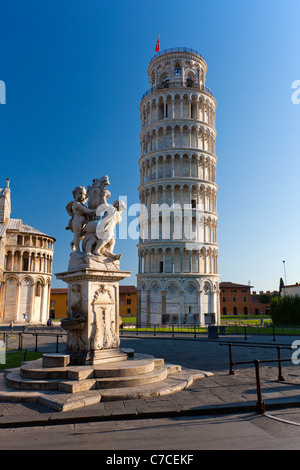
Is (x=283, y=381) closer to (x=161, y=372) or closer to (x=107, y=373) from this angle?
(x=161, y=372)

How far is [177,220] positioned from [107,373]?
4180 centimetres

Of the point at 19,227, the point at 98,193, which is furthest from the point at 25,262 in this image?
the point at 98,193

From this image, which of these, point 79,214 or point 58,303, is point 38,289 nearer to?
point 58,303

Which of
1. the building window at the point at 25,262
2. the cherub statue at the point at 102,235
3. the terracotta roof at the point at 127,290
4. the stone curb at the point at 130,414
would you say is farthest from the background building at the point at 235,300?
the stone curb at the point at 130,414

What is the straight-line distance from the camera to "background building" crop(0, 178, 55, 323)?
58.8 metres

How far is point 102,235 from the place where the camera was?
1004cm

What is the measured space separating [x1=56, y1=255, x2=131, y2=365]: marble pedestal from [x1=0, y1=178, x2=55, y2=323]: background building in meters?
52.6

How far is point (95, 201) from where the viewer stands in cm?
1042

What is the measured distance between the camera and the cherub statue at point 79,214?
33.5ft

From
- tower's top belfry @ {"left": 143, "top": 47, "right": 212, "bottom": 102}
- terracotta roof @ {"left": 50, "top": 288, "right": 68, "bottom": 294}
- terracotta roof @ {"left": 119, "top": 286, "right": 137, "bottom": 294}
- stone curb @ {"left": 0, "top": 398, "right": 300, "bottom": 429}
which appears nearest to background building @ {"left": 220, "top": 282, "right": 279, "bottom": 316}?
terracotta roof @ {"left": 119, "top": 286, "right": 137, "bottom": 294}

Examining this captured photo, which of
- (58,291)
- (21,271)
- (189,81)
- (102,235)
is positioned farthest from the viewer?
(58,291)

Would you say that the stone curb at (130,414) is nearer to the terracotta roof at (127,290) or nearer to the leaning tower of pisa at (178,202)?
the leaning tower of pisa at (178,202)

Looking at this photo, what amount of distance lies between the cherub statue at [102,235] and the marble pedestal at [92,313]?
46 centimetres

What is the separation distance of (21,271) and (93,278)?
183 ft
